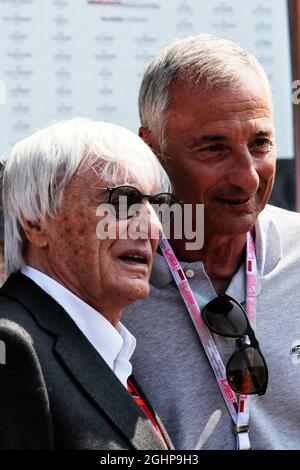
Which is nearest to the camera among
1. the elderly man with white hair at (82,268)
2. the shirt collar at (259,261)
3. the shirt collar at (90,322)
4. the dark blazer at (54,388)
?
the dark blazer at (54,388)

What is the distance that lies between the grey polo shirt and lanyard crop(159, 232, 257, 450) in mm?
19

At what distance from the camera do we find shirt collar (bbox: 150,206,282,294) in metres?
2.47

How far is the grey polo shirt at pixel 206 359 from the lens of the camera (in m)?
2.30

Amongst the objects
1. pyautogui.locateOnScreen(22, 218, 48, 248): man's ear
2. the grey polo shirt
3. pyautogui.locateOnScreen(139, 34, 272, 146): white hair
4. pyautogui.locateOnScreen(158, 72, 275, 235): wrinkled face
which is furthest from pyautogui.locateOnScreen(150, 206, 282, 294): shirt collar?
pyautogui.locateOnScreen(22, 218, 48, 248): man's ear

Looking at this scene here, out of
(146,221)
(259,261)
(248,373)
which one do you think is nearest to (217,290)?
(259,261)

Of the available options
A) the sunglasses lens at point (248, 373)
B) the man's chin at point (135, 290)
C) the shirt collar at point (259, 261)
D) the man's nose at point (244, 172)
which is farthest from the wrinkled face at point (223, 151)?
the man's chin at point (135, 290)

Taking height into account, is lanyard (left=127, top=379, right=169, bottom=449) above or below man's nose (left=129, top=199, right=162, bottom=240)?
below

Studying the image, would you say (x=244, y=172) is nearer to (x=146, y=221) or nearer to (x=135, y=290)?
(x=146, y=221)

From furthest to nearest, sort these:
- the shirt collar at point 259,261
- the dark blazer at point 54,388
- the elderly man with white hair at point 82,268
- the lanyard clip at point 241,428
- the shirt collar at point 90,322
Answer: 1. the shirt collar at point 259,261
2. the lanyard clip at point 241,428
3. the shirt collar at point 90,322
4. the elderly man with white hair at point 82,268
5. the dark blazer at point 54,388

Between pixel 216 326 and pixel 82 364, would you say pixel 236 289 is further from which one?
pixel 82 364

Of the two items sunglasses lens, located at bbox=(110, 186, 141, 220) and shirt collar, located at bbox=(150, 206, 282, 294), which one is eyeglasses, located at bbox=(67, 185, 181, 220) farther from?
shirt collar, located at bbox=(150, 206, 282, 294)

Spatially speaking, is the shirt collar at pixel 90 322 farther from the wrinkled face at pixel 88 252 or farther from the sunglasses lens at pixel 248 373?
the sunglasses lens at pixel 248 373

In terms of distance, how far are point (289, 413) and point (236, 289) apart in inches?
13.8

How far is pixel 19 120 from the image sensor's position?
334cm
